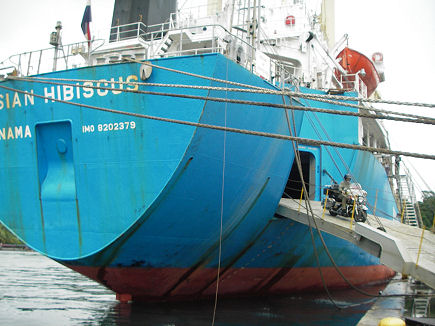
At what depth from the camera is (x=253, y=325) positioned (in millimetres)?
8578

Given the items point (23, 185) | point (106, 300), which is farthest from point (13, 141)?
point (106, 300)

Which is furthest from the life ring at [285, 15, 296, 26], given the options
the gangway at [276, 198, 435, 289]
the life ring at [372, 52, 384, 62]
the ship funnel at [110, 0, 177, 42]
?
the gangway at [276, 198, 435, 289]

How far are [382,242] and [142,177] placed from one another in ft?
14.1

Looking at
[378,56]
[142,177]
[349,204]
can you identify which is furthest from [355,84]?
[142,177]

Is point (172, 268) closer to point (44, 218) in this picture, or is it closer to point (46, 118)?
point (44, 218)

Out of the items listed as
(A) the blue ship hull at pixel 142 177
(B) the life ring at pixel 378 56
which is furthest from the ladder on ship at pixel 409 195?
(A) the blue ship hull at pixel 142 177

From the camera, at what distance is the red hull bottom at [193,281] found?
8.98 m

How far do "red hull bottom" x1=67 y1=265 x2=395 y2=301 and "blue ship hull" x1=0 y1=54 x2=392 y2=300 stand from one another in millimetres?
37

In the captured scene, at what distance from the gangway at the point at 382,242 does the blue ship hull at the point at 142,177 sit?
90 cm

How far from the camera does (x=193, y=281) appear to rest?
9516 mm

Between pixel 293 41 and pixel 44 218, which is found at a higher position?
pixel 293 41

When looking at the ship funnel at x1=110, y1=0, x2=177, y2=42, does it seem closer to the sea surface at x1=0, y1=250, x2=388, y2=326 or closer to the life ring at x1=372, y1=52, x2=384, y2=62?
the sea surface at x1=0, y1=250, x2=388, y2=326

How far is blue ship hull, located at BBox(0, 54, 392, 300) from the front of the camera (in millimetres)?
7824

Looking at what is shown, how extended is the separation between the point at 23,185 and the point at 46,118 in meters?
1.46
